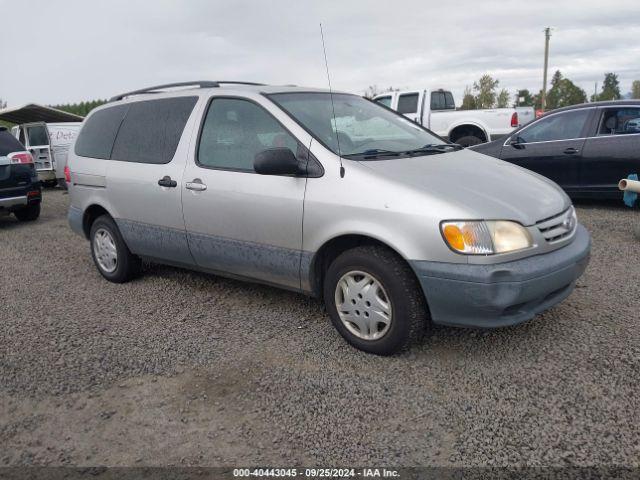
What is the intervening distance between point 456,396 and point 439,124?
12.0m

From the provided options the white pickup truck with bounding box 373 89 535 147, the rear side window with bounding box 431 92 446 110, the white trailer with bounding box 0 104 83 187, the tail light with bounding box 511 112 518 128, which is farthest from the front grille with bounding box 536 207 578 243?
the white trailer with bounding box 0 104 83 187

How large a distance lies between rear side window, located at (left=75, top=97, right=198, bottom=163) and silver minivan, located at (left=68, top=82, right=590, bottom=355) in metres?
0.02

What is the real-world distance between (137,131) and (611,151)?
236 inches

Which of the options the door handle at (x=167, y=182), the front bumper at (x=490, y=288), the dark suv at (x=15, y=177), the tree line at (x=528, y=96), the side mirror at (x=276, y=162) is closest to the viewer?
the front bumper at (x=490, y=288)

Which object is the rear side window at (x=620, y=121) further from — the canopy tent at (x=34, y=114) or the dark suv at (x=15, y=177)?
the canopy tent at (x=34, y=114)

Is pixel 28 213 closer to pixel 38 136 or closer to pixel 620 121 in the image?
pixel 38 136

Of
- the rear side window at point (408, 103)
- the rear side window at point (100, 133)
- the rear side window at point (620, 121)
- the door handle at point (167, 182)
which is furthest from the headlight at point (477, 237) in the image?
the rear side window at point (408, 103)

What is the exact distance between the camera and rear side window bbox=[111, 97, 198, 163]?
4.54 metres

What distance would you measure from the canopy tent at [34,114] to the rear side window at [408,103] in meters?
10.5

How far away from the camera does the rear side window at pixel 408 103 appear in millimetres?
14750

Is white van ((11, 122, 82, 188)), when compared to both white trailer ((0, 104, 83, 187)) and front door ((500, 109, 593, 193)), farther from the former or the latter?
front door ((500, 109, 593, 193))

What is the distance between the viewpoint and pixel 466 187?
340 centimetres

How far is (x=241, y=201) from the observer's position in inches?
156

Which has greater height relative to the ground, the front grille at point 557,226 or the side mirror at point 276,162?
the side mirror at point 276,162
